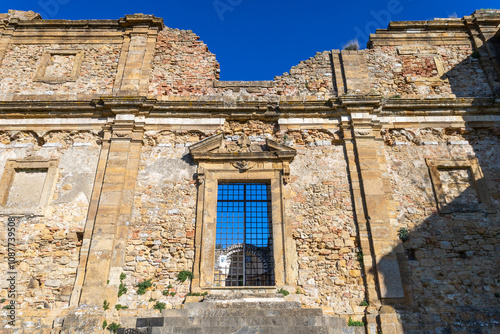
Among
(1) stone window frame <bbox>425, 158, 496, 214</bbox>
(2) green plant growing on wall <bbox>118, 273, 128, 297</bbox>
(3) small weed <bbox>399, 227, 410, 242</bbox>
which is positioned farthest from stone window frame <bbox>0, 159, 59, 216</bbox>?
(1) stone window frame <bbox>425, 158, 496, 214</bbox>

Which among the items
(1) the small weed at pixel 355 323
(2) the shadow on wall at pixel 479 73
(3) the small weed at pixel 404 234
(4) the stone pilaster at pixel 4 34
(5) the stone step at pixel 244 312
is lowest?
(1) the small weed at pixel 355 323

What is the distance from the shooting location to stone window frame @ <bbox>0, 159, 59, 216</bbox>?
28.1 feet

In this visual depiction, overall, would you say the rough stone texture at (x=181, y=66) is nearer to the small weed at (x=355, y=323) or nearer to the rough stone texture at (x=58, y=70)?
the rough stone texture at (x=58, y=70)

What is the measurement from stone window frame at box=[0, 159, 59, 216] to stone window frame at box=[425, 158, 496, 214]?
30.4ft

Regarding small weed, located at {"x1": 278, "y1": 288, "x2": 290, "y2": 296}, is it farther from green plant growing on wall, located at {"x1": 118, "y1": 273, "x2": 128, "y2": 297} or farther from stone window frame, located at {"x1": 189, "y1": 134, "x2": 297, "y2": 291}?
green plant growing on wall, located at {"x1": 118, "y1": 273, "x2": 128, "y2": 297}

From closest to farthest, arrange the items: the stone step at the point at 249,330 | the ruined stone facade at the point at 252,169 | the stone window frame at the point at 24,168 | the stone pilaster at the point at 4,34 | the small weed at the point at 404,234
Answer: the stone step at the point at 249,330 → the ruined stone facade at the point at 252,169 → the small weed at the point at 404,234 → the stone window frame at the point at 24,168 → the stone pilaster at the point at 4,34

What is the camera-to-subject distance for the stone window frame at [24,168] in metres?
8.58

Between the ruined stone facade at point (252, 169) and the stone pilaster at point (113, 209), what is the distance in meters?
0.04

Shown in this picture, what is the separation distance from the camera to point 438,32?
38.4 ft

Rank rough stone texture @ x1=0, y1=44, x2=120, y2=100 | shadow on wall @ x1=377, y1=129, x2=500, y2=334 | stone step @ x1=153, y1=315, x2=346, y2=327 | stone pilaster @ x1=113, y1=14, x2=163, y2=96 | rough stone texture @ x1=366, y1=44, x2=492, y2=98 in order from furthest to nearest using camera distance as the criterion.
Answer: rough stone texture @ x1=366, y1=44, x2=492, y2=98 < rough stone texture @ x1=0, y1=44, x2=120, y2=100 < stone pilaster @ x1=113, y1=14, x2=163, y2=96 < shadow on wall @ x1=377, y1=129, x2=500, y2=334 < stone step @ x1=153, y1=315, x2=346, y2=327

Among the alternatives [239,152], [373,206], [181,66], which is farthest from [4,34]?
[373,206]

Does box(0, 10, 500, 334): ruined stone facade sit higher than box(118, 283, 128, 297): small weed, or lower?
higher

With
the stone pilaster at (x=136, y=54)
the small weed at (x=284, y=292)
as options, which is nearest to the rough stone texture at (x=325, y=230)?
the small weed at (x=284, y=292)

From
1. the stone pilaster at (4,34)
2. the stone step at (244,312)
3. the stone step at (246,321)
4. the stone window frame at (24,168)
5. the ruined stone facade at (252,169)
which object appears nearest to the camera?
the stone step at (246,321)
